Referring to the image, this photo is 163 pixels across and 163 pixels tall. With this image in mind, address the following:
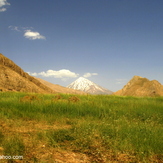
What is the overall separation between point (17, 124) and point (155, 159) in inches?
153

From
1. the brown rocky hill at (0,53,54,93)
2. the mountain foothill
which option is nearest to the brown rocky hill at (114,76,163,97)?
the mountain foothill

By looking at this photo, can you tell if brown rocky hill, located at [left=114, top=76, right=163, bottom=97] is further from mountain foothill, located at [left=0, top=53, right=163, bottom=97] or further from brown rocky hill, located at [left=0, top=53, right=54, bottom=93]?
brown rocky hill, located at [left=0, top=53, right=54, bottom=93]

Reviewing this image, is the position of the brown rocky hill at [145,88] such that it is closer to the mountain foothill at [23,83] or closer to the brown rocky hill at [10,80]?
the mountain foothill at [23,83]

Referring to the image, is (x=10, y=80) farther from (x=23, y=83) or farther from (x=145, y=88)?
(x=145, y=88)

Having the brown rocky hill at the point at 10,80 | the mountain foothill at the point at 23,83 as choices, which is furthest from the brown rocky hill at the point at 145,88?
the brown rocky hill at the point at 10,80

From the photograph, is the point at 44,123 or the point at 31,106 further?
the point at 31,106

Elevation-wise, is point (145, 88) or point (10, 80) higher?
point (10, 80)

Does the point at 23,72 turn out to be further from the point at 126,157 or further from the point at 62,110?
the point at 126,157

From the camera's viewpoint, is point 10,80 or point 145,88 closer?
point 10,80

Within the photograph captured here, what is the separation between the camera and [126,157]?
10.2 ft

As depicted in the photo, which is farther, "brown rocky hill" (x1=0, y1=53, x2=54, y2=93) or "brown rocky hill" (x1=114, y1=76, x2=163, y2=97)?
"brown rocky hill" (x1=114, y1=76, x2=163, y2=97)

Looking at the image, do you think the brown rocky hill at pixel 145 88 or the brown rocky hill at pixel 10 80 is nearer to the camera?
the brown rocky hill at pixel 10 80

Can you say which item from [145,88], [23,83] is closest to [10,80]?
[23,83]

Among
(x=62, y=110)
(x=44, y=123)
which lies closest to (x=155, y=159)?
(x=44, y=123)
